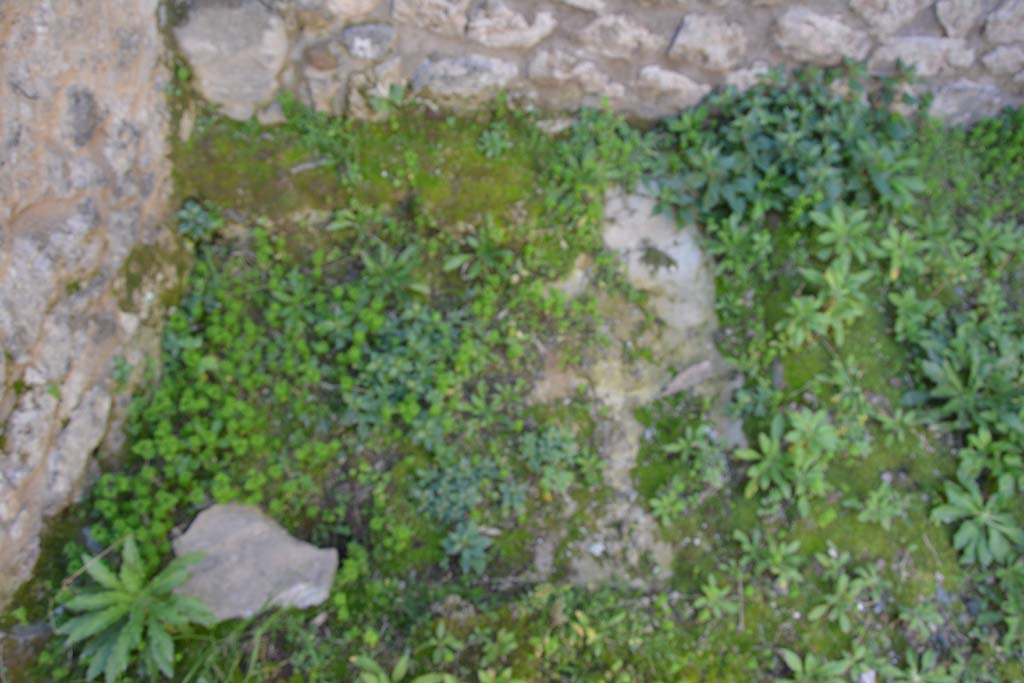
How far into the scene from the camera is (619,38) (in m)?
4.46

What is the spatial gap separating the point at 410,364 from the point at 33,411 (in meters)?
1.91

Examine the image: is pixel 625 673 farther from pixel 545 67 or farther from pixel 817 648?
pixel 545 67

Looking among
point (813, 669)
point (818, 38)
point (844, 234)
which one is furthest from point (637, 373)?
point (818, 38)

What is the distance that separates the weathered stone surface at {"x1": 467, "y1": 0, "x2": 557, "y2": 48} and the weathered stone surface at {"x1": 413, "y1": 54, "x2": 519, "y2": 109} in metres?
0.12

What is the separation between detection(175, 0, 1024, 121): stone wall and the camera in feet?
14.0

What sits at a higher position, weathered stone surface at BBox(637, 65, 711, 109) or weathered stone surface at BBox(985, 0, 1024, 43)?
weathered stone surface at BBox(985, 0, 1024, 43)

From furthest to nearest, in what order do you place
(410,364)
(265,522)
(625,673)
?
(410,364) → (265,522) → (625,673)

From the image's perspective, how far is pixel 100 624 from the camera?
3445 millimetres

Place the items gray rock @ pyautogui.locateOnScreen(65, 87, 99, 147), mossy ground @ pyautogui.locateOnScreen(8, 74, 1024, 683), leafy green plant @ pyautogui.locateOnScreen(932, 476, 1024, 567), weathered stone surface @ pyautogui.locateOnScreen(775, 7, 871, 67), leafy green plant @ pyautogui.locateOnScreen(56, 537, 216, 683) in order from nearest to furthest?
leafy green plant @ pyautogui.locateOnScreen(56, 537, 216, 683)
gray rock @ pyautogui.locateOnScreen(65, 87, 99, 147)
mossy ground @ pyautogui.locateOnScreen(8, 74, 1024, 683)
leafy green plant @ pyautogui.locateOnScreen(932, 476, 1024, 567)
weathered stone surface @ pyautogui.locateOnScreen(775, 7, 871, 67)

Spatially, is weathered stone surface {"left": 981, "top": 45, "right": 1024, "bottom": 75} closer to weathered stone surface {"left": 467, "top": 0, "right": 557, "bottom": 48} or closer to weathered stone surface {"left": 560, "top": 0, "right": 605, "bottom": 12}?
weathered stone surface {"left": 560, "top": 0, "right": 605, "bottom": 12}

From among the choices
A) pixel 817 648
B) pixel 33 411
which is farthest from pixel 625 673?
pixel 33 411

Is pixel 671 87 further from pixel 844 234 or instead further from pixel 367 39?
pixel 367 39

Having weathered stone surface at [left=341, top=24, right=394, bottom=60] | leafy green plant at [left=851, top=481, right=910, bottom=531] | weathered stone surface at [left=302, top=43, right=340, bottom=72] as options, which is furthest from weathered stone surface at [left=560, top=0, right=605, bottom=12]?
leafy green plant at [left=851, top=481, right=910, bottom=531]

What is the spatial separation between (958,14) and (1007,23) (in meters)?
0.34
